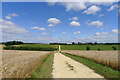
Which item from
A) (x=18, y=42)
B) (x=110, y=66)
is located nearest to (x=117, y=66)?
(x=110, y=66)

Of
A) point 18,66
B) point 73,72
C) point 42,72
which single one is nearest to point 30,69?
point 42,72

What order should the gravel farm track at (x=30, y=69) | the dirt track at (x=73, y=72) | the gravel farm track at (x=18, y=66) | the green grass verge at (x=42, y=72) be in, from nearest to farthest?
the gravel farm track at (x=18, y=66) → the gravel farm track at (x=30, y=69) → the green grass verge at (x=42, y=72) → the dirt track at (x=73, y=72)

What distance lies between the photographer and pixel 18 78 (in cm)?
770

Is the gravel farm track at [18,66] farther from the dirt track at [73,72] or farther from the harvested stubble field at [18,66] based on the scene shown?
the dirt track at [73,72]

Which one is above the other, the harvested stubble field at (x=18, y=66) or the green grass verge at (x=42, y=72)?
the harvested stubble field at (x=18, y=66)

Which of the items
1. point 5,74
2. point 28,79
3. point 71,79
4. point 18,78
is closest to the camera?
point 5,74

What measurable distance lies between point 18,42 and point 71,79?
136567mm

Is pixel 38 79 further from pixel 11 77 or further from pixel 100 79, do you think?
pixel 100 79

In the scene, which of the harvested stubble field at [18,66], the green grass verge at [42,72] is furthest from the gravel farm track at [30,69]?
the green grass verge at [42,72]

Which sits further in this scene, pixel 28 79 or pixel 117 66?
pixel 117 66

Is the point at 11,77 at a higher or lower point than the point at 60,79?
higher

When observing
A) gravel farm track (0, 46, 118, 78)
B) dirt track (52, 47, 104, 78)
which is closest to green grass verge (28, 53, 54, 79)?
gravel farm track (0, 46, 118, 78)

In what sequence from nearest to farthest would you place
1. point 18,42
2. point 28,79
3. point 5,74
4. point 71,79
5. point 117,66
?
point 5,74 < point 28,79 < point 71,79 < point 117,66 < point 18,42

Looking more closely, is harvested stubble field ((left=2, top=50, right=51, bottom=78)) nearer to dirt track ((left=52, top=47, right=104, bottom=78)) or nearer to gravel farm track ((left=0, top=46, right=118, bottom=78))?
gravel farm track ((left=0, top=46, right=118, bottom=78))
